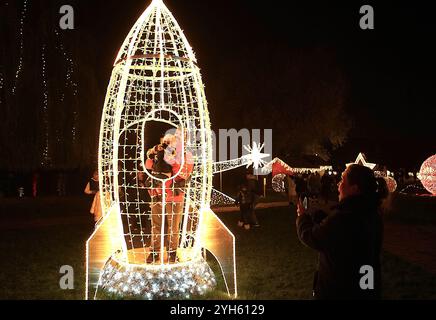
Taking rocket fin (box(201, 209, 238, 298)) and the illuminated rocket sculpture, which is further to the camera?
rocket fin (box(201, 209, 238, 298))

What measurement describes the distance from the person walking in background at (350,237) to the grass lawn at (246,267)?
281 cm

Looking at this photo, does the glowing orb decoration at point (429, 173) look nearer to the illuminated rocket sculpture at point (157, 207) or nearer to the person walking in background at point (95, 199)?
the person walking in background at point (95, 199)

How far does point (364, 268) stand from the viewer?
3.09 m

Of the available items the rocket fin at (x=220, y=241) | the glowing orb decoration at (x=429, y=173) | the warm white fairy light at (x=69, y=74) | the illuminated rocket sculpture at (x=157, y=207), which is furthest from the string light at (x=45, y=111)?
the glowing orb decoration at (x=429, y=173)

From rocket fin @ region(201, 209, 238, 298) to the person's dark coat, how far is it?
2601 mm

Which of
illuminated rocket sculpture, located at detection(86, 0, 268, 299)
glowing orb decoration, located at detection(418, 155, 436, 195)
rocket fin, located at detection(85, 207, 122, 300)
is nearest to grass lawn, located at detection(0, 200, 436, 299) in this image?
illuminated rocket sculpture, located at detection(86, 0, 268, 299)

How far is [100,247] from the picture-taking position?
5266mm

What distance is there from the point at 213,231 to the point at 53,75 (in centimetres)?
1262

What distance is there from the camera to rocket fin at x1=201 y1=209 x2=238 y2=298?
565 centimetres

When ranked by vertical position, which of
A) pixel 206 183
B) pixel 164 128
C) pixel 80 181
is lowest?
pixel 80 181

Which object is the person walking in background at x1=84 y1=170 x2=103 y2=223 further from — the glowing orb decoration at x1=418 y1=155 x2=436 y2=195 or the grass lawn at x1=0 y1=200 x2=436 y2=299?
the glowing orb decoration at x1=418 y1=155 x2=436 y2=195

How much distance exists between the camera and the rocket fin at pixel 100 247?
5215 millimetres
